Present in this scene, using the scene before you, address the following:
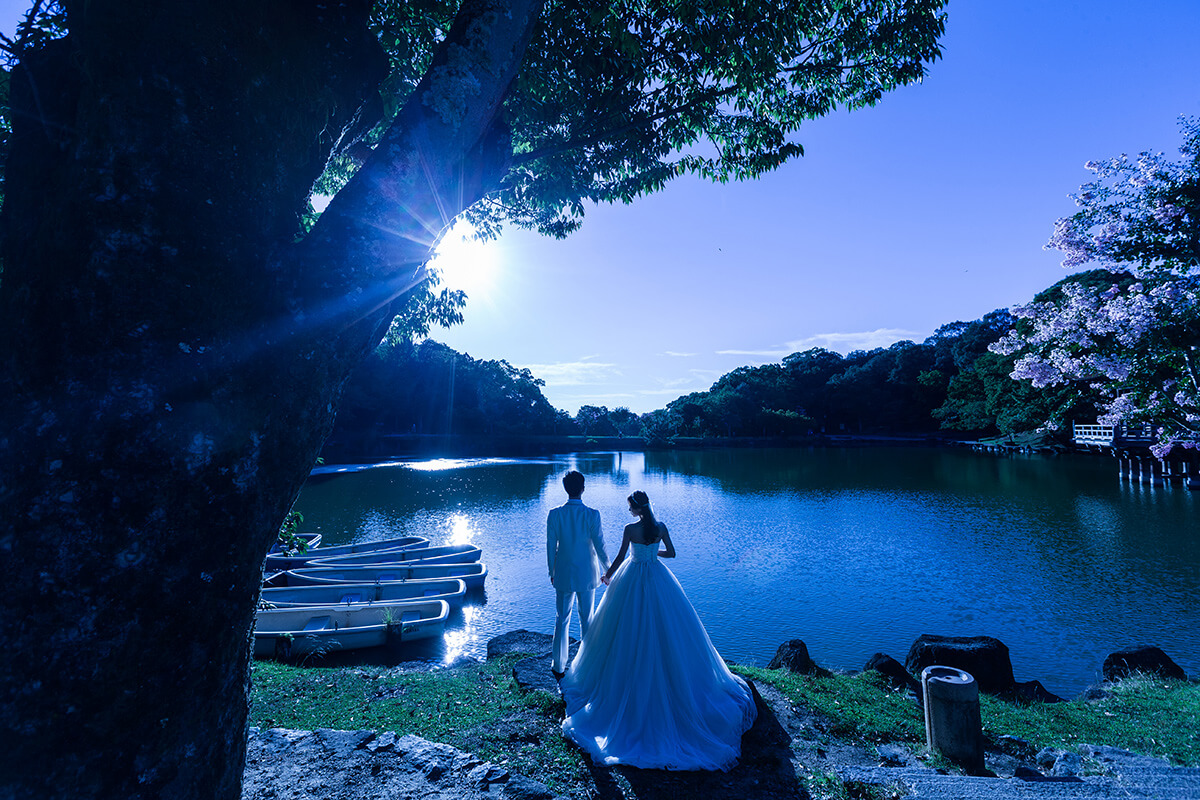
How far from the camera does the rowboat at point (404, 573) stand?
39.2ft

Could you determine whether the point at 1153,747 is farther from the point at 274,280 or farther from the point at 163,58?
the point at 163,58

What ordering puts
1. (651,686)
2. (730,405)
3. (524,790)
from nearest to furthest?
(524,790), (651,686), (730,405)

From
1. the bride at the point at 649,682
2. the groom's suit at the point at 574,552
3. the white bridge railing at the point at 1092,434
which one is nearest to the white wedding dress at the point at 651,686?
the bride at the point at 649,682

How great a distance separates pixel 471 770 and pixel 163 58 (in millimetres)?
3568

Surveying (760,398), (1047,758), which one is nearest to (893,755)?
(1047,758)

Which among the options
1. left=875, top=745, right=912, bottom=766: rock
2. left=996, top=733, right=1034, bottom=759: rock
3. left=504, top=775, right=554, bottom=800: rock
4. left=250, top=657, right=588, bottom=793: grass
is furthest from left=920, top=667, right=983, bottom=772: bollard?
left=504, top=775, right=554, bottom=800: rock

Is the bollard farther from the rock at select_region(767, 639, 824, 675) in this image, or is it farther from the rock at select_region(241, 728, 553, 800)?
the rock at select_region(241, 728, 553, 800)

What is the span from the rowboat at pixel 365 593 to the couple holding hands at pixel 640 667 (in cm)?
660

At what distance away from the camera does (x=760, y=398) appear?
204 ft

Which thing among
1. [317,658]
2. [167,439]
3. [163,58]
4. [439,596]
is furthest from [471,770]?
[439,596]

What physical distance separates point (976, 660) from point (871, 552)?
978 cm

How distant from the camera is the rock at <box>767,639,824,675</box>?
6234 millimetres

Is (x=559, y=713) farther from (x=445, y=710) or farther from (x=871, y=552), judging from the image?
(x=871, y=552)

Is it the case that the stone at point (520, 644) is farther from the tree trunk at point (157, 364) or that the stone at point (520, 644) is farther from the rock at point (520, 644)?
the tree trunk at point (157, 364)
